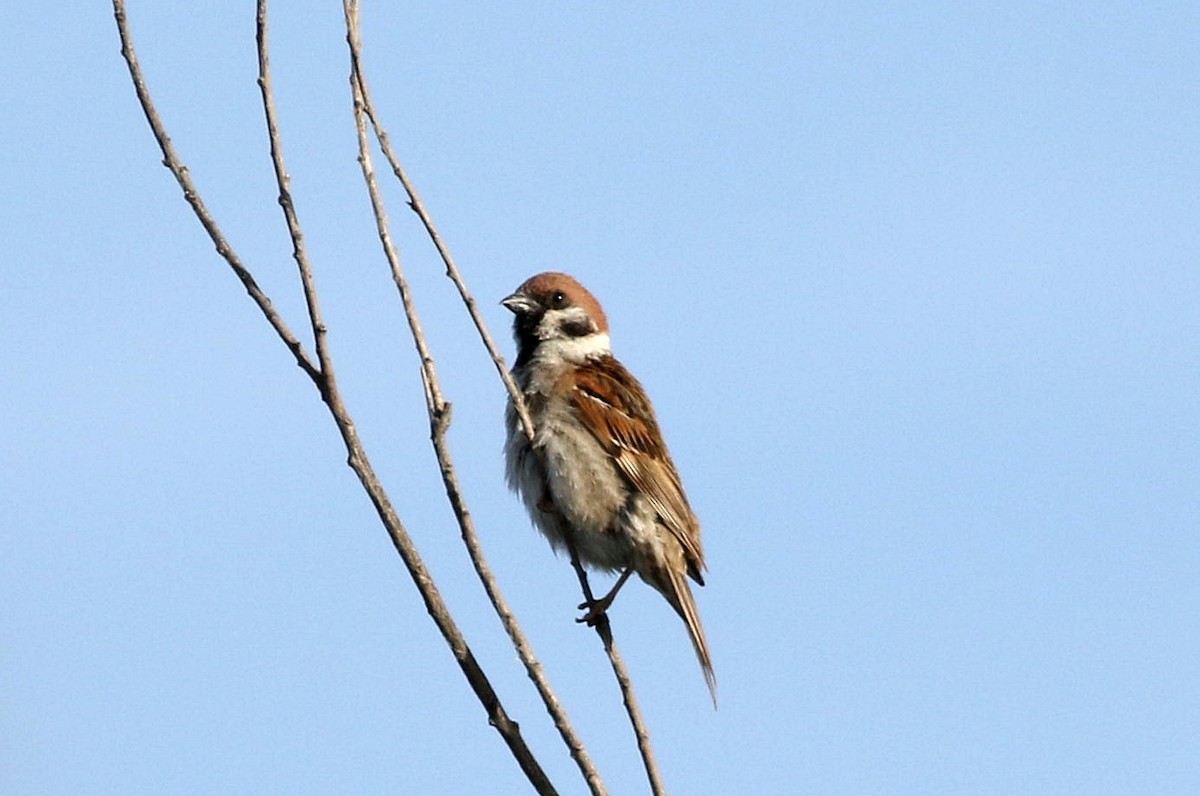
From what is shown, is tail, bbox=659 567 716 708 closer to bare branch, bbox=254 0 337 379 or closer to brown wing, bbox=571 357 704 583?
brown wing, bbox=571 357 704 583

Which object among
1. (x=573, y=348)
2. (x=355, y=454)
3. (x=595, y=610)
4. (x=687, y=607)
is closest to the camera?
(x=355, y=454)

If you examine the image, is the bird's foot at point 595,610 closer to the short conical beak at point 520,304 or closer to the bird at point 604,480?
the bird at point 604,480

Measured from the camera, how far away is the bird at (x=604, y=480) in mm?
6598

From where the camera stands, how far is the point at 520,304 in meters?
7.37

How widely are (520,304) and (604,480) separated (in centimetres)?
108

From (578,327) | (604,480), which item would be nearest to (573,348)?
(578,327)

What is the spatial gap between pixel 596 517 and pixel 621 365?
1011 mm

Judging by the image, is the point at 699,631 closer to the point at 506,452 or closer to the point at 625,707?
the point at 506,452

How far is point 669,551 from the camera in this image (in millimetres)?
6762

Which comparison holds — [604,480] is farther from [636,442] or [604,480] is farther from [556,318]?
[556,318]

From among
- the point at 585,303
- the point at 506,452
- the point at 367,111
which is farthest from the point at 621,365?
the point at 367,111

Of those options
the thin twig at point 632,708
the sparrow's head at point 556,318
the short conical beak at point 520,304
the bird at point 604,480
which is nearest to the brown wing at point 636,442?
the bird at point 604,480

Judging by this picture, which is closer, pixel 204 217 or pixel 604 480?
pixel 204 217

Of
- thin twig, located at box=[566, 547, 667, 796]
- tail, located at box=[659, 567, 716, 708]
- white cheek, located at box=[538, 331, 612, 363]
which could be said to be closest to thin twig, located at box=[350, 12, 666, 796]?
thin twig, located at box=[566, 547, 667, 796]
